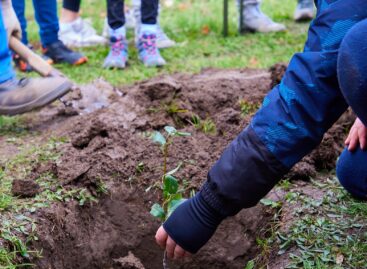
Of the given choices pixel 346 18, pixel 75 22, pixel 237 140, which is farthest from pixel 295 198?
pixel 75 22

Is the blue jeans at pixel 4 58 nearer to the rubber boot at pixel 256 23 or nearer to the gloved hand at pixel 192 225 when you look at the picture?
the gloved hand at pixel 192 225

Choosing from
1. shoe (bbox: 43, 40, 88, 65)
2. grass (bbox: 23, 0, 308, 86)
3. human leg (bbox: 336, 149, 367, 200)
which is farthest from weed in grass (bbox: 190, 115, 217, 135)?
shoe (bbox: 43, 40, 88, 65)

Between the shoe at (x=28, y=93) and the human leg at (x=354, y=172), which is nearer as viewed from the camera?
the human leg at (x=354, y=172)

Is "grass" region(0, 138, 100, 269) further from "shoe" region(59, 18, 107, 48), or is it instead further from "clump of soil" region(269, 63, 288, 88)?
"shoe" region(59, 18, 107, 48)

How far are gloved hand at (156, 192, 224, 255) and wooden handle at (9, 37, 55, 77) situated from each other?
6.61ft

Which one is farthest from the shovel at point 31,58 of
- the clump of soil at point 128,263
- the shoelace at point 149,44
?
the clump of soil at point 128,263

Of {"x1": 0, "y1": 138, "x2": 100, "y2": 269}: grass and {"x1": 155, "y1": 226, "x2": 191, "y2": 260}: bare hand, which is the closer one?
{"x1": 155, "y1": 226, "x2": 191, "y2": 260}: bare hand

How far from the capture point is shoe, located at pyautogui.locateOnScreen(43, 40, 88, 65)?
16.1ft

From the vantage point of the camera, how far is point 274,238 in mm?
2414

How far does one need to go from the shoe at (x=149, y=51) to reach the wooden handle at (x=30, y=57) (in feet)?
3.68

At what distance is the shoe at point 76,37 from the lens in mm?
5574

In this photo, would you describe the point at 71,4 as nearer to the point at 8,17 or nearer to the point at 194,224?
the point at 8,17

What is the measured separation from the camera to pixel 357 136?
2.49 m

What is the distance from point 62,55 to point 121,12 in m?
0.58
